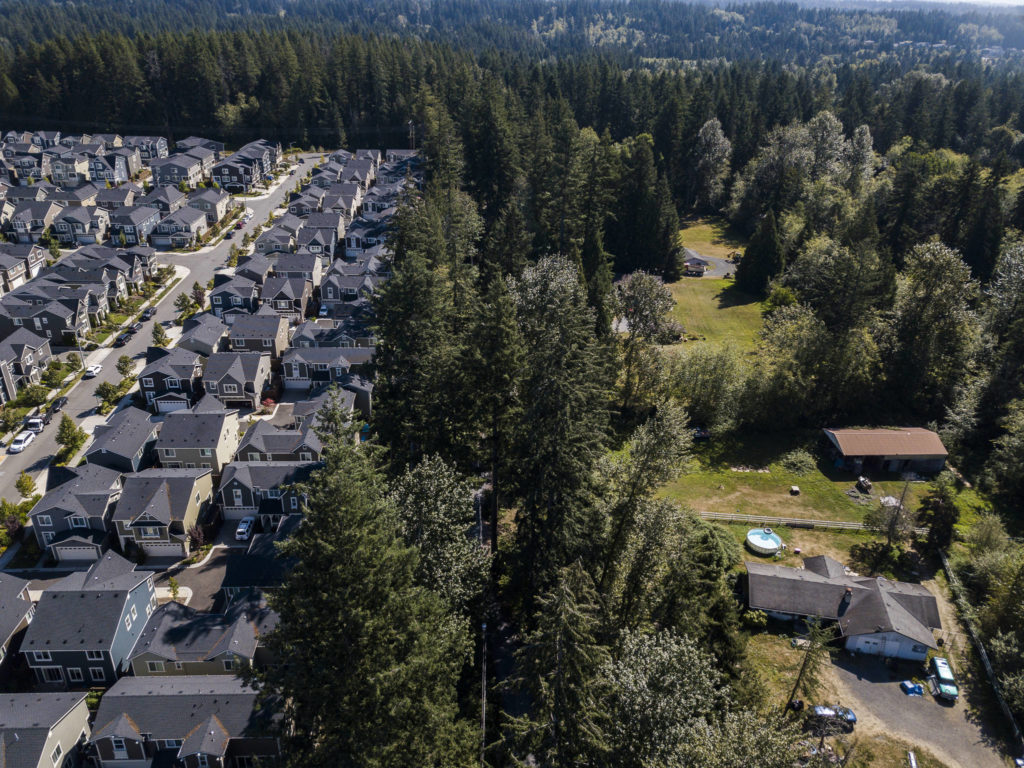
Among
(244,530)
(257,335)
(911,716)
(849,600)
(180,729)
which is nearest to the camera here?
(180,729)

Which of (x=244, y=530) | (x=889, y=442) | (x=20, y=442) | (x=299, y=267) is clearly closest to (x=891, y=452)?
(x=889, y=442)

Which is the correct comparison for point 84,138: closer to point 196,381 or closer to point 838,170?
point 196,381

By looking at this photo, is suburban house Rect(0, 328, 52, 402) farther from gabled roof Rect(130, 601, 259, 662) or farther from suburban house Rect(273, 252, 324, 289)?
gabled roof Rect(130, 601, 259, 662)

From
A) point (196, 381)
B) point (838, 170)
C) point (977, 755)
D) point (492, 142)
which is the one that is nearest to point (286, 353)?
point (196, 381)

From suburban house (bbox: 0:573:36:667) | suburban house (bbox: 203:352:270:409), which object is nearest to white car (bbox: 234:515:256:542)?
suburban house (bbox: 0:573:36:667)

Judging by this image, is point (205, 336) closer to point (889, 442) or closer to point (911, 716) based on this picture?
point (889, 442)

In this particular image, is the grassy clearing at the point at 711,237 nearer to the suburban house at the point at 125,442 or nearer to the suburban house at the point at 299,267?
the suburban house at the point at 299,267
